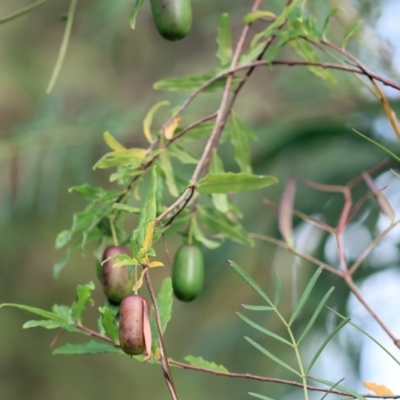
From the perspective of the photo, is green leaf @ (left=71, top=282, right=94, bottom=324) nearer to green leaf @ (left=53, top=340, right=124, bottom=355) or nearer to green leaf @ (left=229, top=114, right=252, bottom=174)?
Answer: green leaf @ (left=53, top=340, right=124, bottom=355)

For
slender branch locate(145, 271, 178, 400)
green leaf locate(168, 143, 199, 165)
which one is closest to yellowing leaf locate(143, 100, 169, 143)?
green leaf locate(168, 143, 199, 165)

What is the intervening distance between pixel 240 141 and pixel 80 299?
14cm

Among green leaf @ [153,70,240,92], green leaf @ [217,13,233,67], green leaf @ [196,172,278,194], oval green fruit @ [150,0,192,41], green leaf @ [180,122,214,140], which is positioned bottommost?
green leaf @ [196,172,278,194]

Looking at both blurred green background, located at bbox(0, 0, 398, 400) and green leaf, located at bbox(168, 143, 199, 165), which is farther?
blurred green background, located at bbox(0, 0, 398, 400)

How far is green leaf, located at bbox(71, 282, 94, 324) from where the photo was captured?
0.92 ft

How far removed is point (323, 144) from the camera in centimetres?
77

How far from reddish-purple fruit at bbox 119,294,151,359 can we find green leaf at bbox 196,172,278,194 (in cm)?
7

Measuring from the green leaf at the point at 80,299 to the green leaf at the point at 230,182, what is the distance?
6 cm

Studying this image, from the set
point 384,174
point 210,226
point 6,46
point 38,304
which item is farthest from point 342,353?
point 6,46

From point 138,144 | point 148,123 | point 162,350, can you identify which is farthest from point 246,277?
point 138,144

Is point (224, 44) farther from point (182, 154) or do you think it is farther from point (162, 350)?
point (162, 350)

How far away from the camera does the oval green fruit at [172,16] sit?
0.99 ft

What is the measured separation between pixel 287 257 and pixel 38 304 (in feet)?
1.70

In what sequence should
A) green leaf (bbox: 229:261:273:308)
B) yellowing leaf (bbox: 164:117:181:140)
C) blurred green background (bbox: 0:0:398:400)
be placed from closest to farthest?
green leaf (bbox: 229:261:273:308) → yellowing leaf (bbox: 164:117:181:140) → blurred green background (bbox: 0:0:398:400)
